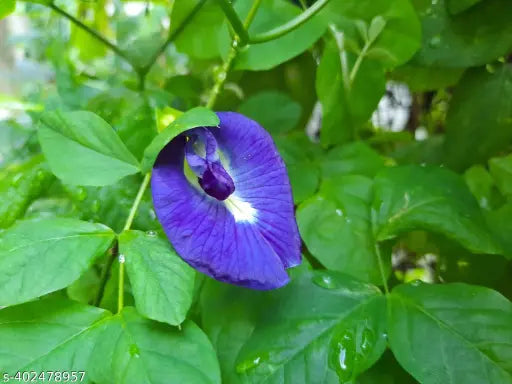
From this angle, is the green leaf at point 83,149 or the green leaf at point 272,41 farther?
the green leaf at point 272,41

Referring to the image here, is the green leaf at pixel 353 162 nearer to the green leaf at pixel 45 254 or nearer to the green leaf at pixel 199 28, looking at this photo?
the green leaf at pixel 199 28

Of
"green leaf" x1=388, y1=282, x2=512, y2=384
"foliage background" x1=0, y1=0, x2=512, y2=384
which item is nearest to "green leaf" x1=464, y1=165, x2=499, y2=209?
"foliage background" x1=0, y1=0, x2=512, y2=384

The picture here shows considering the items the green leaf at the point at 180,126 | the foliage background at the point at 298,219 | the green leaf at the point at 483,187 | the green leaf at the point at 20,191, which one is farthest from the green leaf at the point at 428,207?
the green leaf at the point at 20,191

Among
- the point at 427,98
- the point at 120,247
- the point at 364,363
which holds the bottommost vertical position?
the point at 427,98

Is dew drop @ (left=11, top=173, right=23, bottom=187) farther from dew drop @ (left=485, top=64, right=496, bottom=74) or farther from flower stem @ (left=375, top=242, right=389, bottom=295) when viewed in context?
dew drop @ (left=485, top=64, right=496, bottom=74)

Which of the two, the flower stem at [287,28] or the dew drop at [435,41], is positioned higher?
the flower stem at [287,28]

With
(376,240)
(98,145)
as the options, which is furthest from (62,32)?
(376,240)

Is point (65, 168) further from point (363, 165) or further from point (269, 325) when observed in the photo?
point (363, 165)
